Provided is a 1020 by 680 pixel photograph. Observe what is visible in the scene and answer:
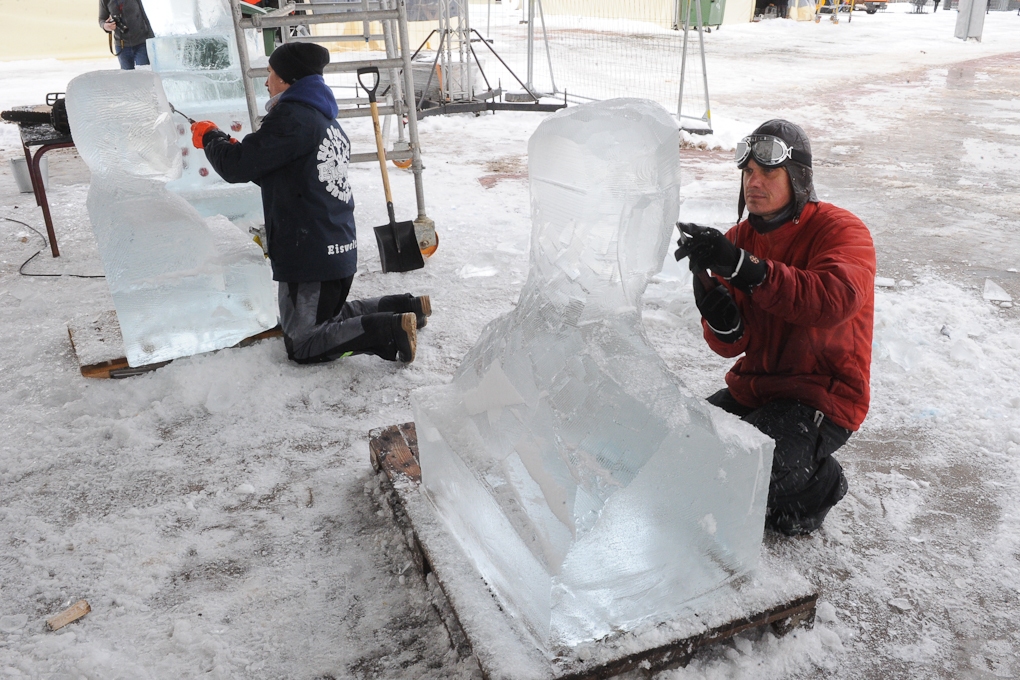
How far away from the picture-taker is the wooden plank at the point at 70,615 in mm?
1993

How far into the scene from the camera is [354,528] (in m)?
2.36

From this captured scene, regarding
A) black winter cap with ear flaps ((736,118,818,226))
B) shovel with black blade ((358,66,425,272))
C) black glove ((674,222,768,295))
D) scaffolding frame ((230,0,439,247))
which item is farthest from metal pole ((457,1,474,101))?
black glove ((674,222,768,295))

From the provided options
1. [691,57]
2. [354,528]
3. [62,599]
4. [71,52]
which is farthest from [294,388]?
[71,52]

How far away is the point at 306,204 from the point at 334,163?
0.69 feet

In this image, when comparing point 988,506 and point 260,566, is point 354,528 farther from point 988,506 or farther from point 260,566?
point 988,506

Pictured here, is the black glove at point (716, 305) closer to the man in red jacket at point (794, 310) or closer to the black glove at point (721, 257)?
the man in red jacket at point (794, 310)

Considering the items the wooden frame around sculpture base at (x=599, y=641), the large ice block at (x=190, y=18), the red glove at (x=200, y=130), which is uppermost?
the large ice block at (x=190, y=18)

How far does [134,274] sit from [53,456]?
77 centimetres

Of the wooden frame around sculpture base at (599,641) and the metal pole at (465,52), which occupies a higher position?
the metal pole at (465,52)

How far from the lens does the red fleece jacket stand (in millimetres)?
1967

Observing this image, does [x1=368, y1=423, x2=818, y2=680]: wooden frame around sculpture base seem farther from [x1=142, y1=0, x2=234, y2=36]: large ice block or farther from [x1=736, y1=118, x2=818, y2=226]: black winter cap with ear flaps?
[x1=142, y1=0, x2=234, y2=36]: large ice block

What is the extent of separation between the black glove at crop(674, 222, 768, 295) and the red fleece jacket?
0.04 meters

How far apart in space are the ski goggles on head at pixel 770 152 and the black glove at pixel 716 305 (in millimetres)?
336

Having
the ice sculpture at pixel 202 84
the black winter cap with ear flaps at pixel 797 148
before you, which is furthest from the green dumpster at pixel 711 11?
the black winter cap with ear flaps at pixel 797 148
